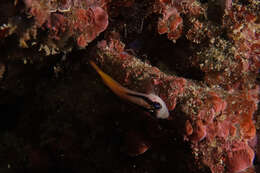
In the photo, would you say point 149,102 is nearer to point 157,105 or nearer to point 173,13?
point 157,105

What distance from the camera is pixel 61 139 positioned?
3.51m

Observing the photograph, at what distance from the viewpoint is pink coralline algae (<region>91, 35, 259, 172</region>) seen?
2541 millimetres

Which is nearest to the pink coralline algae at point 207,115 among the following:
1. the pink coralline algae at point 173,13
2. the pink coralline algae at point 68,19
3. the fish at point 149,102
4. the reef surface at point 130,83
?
the reef surface at point 130,83

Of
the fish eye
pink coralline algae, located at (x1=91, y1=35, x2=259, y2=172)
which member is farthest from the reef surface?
the fish eye

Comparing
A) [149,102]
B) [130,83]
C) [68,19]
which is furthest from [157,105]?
[68,19]

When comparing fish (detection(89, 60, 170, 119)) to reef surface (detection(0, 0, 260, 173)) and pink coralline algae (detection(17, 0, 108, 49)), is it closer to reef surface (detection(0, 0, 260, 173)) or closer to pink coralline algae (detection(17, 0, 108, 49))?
reef surface (detection(0, 0, 260, 173))

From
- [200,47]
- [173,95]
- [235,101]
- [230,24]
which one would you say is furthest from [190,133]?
[230,24]

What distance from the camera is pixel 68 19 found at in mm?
2842

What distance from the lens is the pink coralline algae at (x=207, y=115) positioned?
2.54m

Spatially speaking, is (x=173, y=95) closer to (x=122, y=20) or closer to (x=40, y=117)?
(x=122, y=20)

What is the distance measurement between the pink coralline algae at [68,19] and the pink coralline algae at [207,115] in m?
0.52

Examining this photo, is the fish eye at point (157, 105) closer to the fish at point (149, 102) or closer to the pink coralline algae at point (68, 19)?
the fish at point (149, 102)

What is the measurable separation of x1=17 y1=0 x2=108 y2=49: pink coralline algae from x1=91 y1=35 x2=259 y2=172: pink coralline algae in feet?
1.70

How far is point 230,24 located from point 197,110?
1683 millimetres
